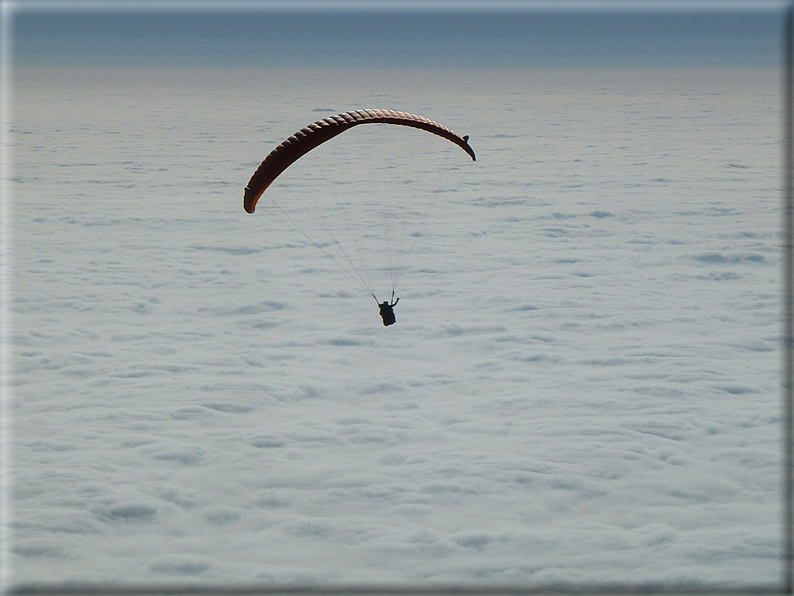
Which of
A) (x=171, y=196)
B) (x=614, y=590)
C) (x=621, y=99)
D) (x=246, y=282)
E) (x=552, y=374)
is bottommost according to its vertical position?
(x=614, y=590)

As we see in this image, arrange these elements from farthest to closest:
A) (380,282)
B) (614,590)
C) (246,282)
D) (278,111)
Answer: (278,111) → (380,282) → (246,282) → (614,590)

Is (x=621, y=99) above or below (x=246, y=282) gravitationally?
above

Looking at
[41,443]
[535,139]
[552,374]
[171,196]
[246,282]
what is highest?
[535,139]

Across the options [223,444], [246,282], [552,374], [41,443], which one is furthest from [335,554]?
[246,282]

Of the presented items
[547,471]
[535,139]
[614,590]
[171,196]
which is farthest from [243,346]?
[535,139]

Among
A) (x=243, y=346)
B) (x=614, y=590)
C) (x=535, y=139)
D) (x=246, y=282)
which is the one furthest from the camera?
(x=535, y=139)

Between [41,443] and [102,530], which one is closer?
[102,530]

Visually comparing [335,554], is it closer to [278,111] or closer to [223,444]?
[223,444]

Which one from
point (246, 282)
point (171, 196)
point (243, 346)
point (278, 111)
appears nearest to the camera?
point (243, 346)

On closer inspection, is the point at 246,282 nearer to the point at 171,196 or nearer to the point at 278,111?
the point at 171,196

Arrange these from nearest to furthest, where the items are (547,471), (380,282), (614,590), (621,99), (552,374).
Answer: (614,590), (547,471), (552,374), (380,282), (621,99)
